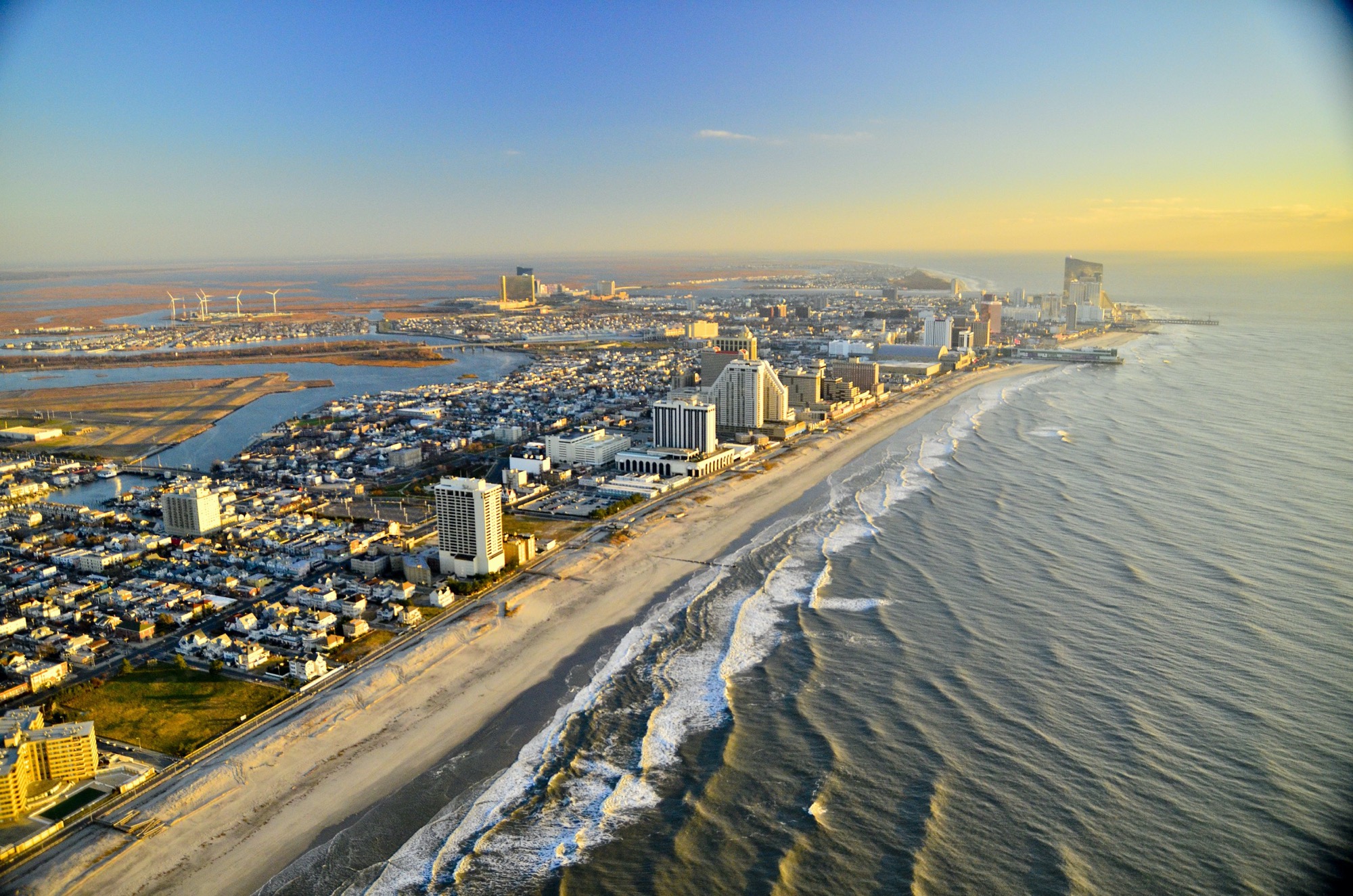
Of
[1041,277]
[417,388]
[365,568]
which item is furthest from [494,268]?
[365,568]

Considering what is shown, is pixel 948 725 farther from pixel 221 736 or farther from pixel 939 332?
pixel 939 332

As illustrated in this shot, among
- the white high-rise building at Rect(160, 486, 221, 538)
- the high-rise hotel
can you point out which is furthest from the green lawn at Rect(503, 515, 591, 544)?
the high-rise hotel

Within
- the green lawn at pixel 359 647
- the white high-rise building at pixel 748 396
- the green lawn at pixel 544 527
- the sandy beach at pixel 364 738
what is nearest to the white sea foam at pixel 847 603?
the sandy beach at pixel 364 738

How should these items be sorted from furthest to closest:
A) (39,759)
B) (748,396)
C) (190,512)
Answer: (748,396) → (190,512) → (39,759)

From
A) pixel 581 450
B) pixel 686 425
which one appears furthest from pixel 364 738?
A: pixel 686 425

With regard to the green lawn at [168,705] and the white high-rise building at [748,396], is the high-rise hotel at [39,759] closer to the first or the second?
the green lawn at [168,705]

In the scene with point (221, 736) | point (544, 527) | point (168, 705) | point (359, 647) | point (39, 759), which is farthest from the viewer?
point (544, 527)

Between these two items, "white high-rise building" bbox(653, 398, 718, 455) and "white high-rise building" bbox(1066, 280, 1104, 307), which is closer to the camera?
"white high-rise building" bbox(653, 398, 718, 455)

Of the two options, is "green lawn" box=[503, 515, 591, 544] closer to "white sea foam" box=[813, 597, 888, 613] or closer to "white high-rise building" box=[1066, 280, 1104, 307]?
"white sea foam" box=[813, 597, 888, 613]
